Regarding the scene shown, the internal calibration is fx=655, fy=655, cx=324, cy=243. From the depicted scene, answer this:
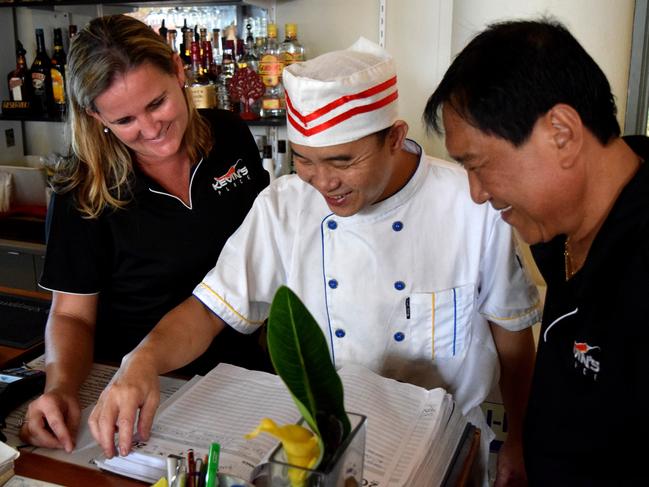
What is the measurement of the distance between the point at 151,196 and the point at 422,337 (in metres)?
0.74

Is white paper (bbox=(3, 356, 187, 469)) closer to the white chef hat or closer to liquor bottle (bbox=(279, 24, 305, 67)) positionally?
the white chef hat

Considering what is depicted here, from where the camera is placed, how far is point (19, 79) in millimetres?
3227

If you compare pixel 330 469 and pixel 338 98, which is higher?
pixel 338 98

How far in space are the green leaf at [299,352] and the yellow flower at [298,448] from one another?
0.05 feet

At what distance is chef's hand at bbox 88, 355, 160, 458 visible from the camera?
0.98 m

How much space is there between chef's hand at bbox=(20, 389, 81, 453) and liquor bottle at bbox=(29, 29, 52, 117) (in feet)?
7.95

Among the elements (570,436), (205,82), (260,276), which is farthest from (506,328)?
(205,82)

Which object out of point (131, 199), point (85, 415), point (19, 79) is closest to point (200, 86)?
point (19, 79)

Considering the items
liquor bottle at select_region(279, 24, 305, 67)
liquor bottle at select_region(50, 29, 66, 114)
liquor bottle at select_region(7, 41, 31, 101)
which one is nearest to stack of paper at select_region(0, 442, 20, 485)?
liquor bottle at select_region(279, 24, 305, 67)

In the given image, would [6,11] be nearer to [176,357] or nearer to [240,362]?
[240,362]

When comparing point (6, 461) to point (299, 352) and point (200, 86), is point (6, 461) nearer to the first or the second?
point (299, 352)

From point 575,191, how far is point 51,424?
0.88m

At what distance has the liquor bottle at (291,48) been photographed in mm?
2725

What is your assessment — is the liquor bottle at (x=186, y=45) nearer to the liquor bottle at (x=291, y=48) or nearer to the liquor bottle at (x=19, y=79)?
the liquor bottle at (x=291, y=48)
